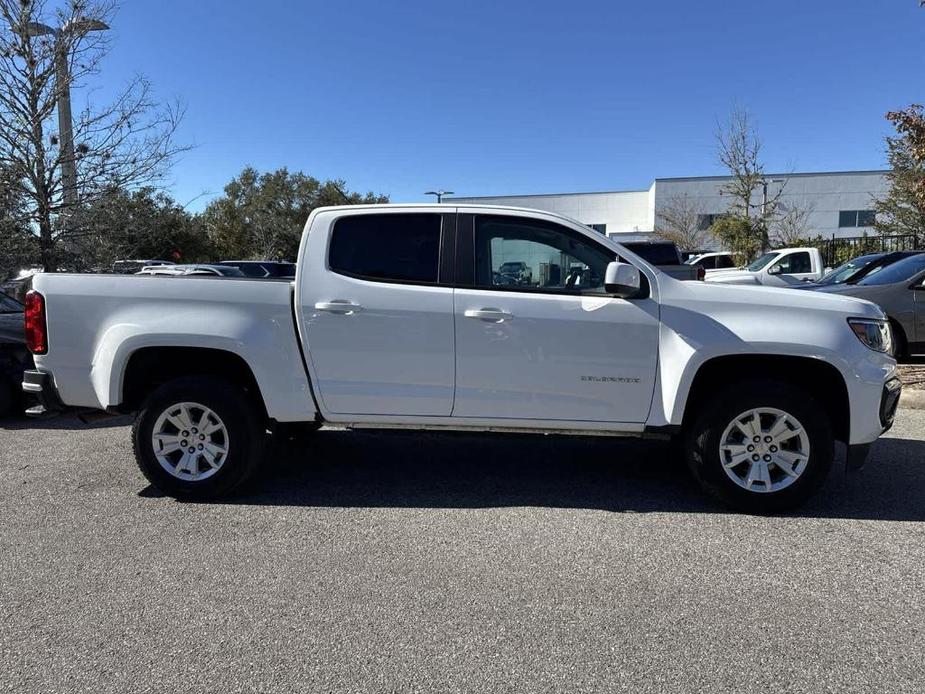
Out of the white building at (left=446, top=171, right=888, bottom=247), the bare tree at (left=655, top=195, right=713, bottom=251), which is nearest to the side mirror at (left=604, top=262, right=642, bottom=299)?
the bare tree at (left=655, top=195, right=713, bottom=251)

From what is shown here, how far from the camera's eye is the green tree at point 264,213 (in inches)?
1721

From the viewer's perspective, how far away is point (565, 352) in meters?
4.43

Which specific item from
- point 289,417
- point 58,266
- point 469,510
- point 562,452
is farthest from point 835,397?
point 58,266

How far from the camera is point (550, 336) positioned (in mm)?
4414

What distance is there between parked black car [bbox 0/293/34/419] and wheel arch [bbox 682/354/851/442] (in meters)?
6.71

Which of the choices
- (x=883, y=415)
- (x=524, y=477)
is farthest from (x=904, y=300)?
(x=524, y=477)

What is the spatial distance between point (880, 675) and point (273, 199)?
46537 mm

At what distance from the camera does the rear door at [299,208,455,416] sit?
177 inches

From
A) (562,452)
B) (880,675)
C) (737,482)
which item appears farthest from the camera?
(562,452)

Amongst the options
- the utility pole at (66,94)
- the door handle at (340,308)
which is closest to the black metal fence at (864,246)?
the door handle at (340,308)

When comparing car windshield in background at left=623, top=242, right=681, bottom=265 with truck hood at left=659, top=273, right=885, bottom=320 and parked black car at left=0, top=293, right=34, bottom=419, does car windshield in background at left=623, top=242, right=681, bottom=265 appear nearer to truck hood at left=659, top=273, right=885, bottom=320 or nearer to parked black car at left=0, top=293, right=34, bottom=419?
truck hood at left=659, top=273, right=885, bottom=320

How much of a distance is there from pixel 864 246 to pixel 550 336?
20.7 meters

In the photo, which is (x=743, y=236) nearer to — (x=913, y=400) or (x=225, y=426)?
(x=913, y=400)

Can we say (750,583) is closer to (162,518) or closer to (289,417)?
(289,417)
